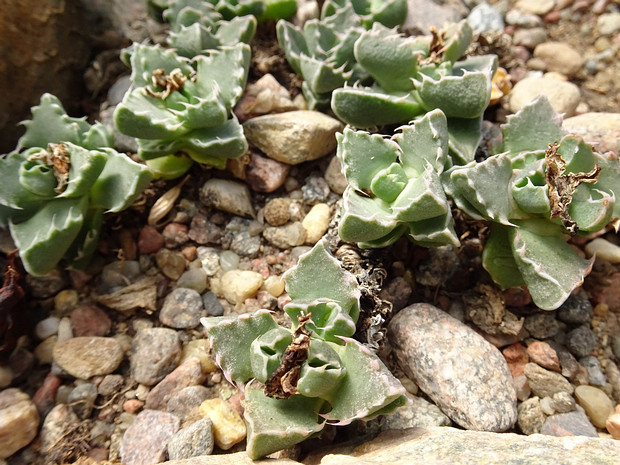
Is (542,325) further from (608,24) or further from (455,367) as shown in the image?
(608,24)

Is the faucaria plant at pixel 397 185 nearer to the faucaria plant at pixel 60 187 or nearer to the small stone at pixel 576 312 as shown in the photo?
the small stone at pixel 576 312

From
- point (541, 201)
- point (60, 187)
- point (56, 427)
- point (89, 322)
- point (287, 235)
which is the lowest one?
point (56, 427)

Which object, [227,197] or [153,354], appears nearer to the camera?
[153,354]

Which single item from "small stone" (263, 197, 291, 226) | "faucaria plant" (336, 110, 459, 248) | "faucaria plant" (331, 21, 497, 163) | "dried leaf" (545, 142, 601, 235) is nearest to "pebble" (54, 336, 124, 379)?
"small stone" (263, 197, 291, 226)

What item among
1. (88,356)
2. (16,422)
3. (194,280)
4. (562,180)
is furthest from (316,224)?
(16,422)

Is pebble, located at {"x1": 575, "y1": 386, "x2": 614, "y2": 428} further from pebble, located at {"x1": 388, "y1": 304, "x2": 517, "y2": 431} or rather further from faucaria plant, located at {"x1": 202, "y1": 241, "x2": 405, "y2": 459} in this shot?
faucaria plant, located at {"x1": 202, "y1": 241, "x2": 405, "y2": 459}

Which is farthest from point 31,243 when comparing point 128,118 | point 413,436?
point 413,436

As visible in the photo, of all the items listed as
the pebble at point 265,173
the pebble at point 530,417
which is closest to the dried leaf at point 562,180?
the pebble at point 530,417
